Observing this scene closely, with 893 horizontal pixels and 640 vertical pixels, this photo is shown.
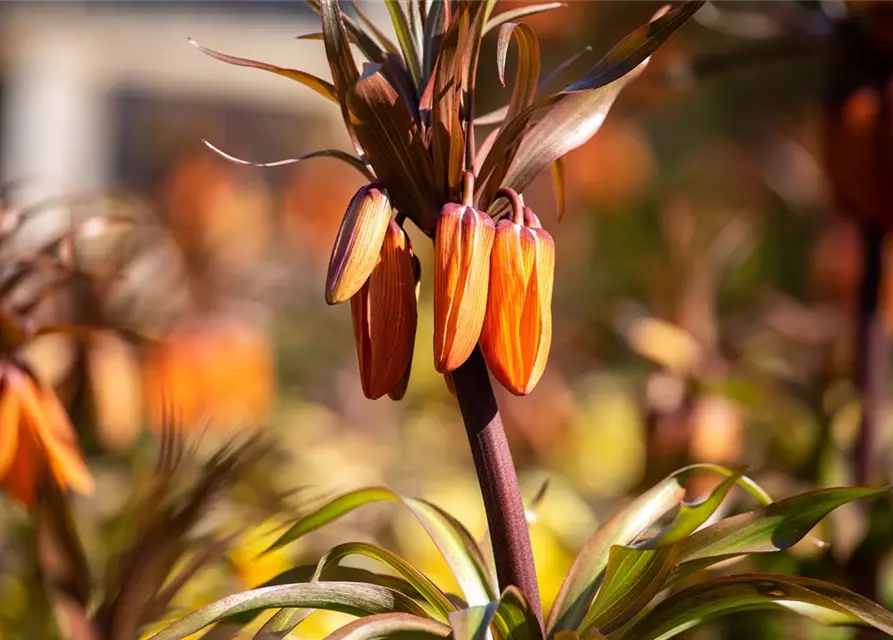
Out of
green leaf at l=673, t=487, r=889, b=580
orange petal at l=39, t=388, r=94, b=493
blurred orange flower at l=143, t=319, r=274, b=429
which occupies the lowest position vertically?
blurred orange flower at l=143, t=319, r=274, b=429

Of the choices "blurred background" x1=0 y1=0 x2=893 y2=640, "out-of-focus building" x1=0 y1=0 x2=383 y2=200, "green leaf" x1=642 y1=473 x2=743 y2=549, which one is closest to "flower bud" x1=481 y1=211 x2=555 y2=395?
"green leaf" x1=642 y1=473 x2=743 y2=549

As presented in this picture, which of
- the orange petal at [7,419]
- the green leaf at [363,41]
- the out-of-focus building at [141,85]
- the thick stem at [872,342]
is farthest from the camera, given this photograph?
the out-of-focus building at [141,85]

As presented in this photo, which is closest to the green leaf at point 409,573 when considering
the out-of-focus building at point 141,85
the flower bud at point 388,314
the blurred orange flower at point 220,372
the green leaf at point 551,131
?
the flower bud at point 388,314

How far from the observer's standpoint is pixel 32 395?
2.68 ft

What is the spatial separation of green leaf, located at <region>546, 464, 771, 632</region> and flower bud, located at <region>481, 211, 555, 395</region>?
0.46 ft

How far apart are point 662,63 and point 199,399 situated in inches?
76.1

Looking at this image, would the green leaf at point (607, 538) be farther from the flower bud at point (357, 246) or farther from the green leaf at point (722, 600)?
the flower bud at point (357, 246)

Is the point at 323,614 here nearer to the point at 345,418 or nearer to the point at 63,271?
the point at 63,271

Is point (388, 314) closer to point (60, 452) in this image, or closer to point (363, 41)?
point (363, 41)

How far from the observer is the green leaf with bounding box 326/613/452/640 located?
0.49 metres

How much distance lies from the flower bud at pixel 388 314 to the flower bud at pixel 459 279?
0.08 ft

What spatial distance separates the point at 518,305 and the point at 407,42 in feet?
0.58

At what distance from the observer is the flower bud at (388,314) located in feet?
1.73

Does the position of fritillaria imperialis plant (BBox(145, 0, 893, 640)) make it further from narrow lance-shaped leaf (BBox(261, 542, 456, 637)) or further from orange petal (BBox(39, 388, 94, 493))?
orange petal (BBox(39, 388, 94, 493))
